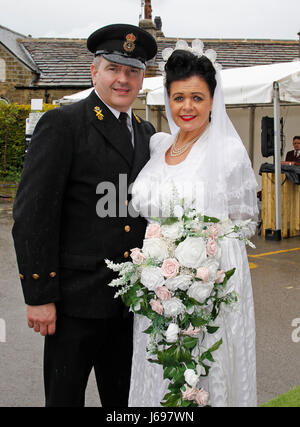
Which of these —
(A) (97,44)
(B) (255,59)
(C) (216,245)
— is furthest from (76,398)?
(B) (255,59)

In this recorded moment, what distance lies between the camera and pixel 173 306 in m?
2.10

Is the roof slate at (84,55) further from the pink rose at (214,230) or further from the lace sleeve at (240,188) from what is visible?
the pink rose at (214,230)

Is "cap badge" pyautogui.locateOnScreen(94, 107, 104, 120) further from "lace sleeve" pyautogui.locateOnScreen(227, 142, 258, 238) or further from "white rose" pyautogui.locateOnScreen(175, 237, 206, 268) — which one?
"white rose" pyautogui.locateOnScreen(175, 237, 206, 268)

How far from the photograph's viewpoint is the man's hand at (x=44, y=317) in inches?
93.2

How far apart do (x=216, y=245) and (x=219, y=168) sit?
17.0 inches

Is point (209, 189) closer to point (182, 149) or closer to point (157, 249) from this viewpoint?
point (182, 149)

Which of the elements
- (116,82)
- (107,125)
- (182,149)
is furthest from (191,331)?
(116,82)

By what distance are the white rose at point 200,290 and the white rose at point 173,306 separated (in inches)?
2.3

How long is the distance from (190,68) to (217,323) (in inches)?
48.3

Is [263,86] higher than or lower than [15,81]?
lower

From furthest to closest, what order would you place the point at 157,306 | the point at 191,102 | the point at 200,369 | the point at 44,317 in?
the point at 191,102 → the point at 44,317 → the point at 200,369 → the point at 157,306

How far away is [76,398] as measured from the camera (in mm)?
2471

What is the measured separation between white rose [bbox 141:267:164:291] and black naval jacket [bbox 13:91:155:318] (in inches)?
14.1

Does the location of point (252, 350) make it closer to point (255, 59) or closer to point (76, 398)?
point (76, 398)
